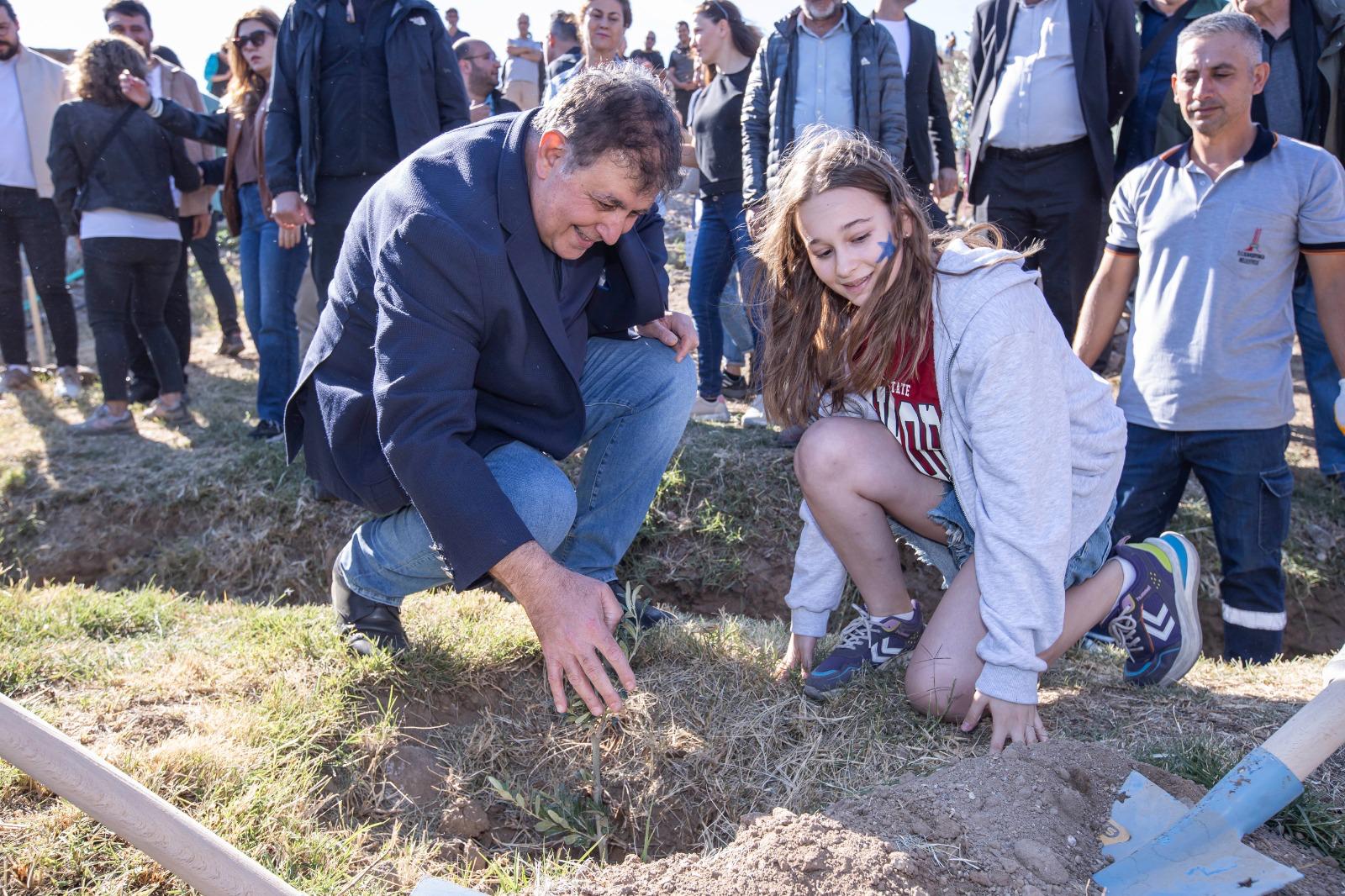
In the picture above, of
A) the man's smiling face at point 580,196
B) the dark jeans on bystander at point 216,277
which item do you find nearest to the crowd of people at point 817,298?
the man's smiling face at point 580,196

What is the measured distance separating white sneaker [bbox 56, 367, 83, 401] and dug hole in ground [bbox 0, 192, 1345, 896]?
349 centimetres

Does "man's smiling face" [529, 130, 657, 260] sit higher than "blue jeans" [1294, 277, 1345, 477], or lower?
higher

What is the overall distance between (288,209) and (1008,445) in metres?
3.51

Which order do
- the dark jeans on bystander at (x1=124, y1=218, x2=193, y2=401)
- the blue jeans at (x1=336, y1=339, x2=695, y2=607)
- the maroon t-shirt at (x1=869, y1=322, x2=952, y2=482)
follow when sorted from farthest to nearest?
the dark jeans on bystander at (x1=124, y1=218, x2=193, y2=401)
the blue jeans at (x1=336, y1=339, x2=695, y2=607)
the maroon t-shirt at (x1=869, y1=322, x2=952, y2=482)

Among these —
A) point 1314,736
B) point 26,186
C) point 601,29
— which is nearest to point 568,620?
point 1314,736

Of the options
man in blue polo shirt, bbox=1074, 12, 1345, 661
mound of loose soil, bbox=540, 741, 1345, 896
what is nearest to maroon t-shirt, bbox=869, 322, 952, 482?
mound of loose soil, bbox=540, 741, 1345, 896

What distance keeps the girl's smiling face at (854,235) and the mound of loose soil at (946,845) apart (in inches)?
44.2

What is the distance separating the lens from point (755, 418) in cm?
506

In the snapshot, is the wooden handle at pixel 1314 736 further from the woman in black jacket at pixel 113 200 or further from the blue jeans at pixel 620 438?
the woman in black jacket at pixel 113 200

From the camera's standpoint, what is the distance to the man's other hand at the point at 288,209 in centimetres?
449

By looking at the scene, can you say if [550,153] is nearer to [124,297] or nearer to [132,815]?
[132,815]

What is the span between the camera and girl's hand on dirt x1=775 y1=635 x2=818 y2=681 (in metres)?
2.68

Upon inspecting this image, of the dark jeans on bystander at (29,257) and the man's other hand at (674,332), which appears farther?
the dark jeans on bystander at (29,257)

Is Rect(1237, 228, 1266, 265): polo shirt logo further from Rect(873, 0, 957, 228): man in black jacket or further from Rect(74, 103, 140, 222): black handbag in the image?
Rect(74, 103, 140, 222): black handbag
